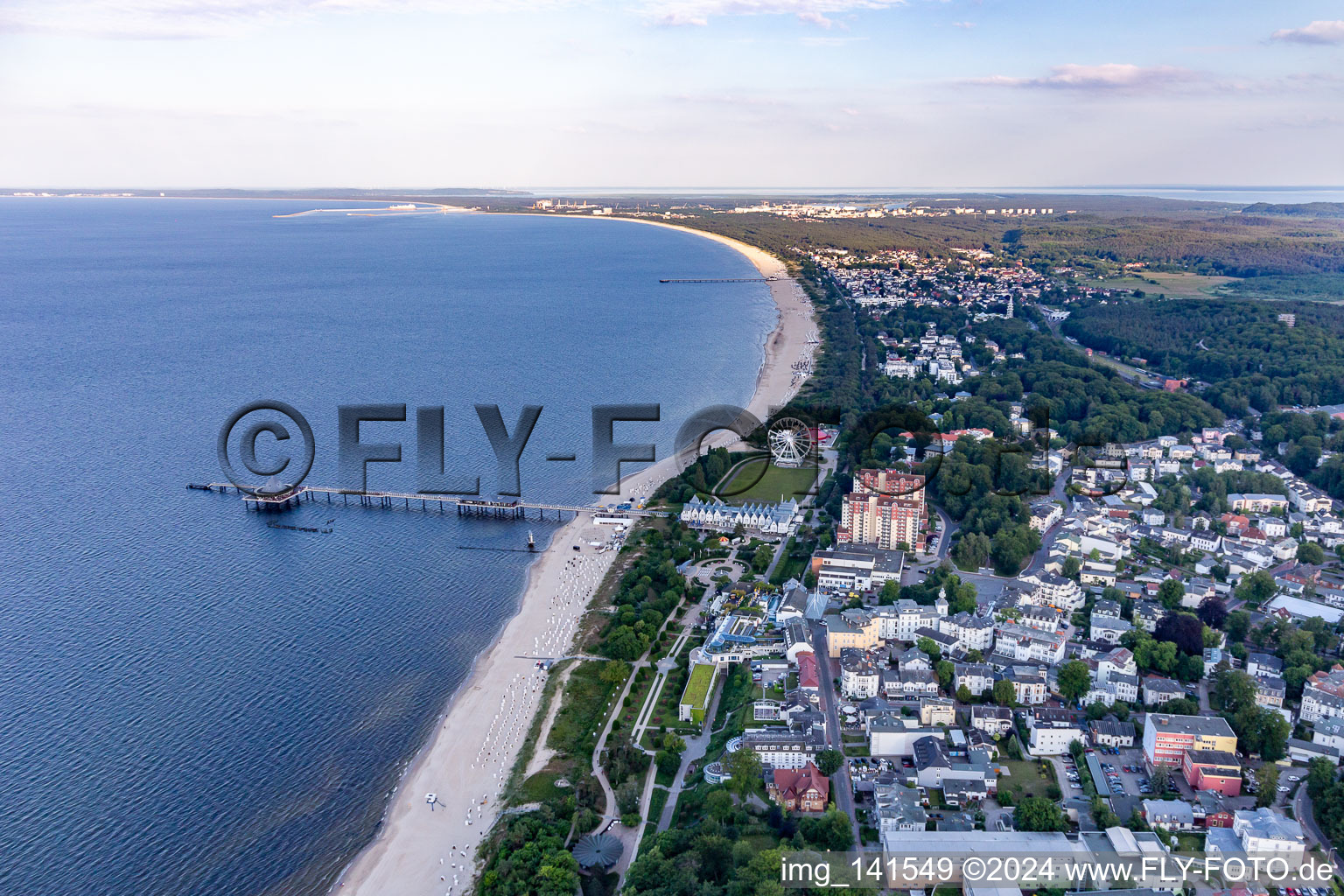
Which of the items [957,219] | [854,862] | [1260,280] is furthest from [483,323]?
[957,219]

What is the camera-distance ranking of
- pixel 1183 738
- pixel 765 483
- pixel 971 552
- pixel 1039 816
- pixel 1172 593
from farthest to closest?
pixel 765 483
pixel 971 552
pixel 1172 593
pixel 1183 738
pixel 1039 816

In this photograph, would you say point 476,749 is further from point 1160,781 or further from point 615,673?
point 1160,781

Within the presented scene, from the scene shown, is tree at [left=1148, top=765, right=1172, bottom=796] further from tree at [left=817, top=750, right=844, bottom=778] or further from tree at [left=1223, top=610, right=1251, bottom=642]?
tree at [left=1223, top=610, right=1251, bottom=642]

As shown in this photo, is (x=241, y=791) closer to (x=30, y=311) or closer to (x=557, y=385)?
(x=557, y=385)

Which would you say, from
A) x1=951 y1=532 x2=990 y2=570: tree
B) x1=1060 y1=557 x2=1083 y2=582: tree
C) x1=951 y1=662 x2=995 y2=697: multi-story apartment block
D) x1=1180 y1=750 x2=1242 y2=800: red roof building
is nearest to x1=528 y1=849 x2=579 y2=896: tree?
x1=951 y1=662 x2=995 y2=697: multi-story apartment block

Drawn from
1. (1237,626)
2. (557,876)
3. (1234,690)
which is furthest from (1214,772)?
(557,876)

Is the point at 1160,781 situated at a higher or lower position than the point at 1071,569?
lower

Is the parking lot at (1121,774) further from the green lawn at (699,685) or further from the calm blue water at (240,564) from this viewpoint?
the calm blue water at (240,564)
